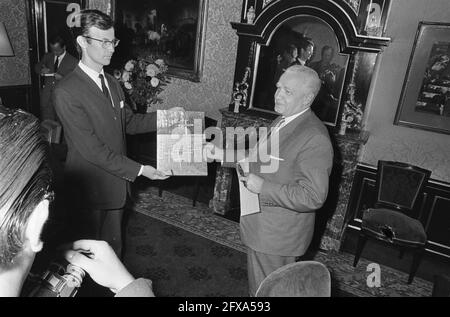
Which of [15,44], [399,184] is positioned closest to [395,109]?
[399,184]

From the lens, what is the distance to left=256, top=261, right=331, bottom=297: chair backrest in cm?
128

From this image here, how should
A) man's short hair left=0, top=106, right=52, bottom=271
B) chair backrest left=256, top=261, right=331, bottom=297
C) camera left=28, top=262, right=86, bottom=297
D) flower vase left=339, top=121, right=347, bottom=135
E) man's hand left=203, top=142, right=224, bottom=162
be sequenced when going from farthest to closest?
flower vase left=339, top=121, right=347, bottom=135
man's hand left=203, top=142, right=224, bottom=162
chair backrest left=256, top=261, right=331, bottom=297
camera left=28, top=262, right=86, bottom=297
man's short hair left=0, top=106, right=52, bottom=271

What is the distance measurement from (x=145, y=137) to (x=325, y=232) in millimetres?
2914

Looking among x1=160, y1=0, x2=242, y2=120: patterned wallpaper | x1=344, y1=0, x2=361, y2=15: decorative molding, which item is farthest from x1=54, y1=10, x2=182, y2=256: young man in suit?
x1=160, y1=0, x2=242, y2=120: patterned wallpaper

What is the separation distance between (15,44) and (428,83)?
6.51 metres

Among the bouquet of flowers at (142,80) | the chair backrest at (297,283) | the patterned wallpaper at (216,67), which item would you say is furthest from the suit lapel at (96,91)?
the patterned wallpaper at (216,67)

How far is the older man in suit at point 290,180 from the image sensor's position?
1.91 metres

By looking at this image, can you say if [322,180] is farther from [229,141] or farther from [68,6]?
[68,6]

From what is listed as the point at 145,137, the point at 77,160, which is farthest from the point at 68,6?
the point at 77,160

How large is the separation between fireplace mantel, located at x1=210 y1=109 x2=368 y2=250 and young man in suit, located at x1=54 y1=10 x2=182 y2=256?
1975 mm

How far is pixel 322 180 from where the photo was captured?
1891 millimetres

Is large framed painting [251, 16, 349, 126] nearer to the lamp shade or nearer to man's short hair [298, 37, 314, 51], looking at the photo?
man's short hair [298, 37, 314, 51]

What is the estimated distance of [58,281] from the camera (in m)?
1.18

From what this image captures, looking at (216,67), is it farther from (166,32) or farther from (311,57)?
(311,57)
